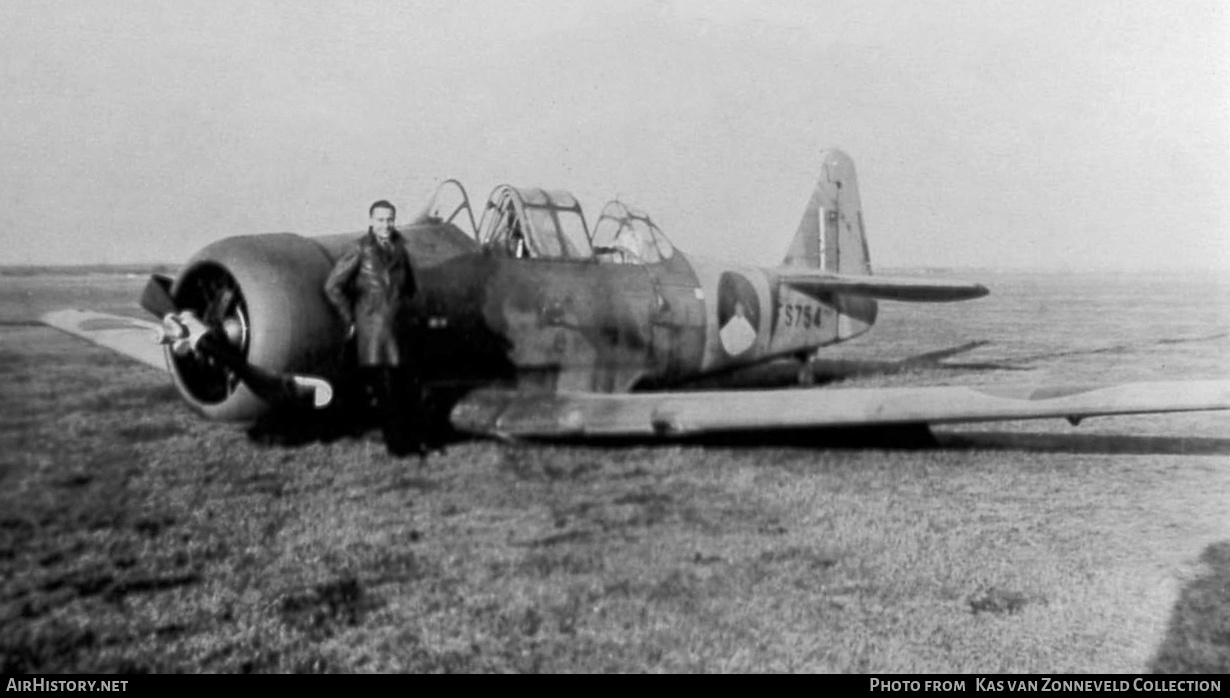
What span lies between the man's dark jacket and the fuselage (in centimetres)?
59

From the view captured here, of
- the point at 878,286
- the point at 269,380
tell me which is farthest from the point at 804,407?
the point at 878,286

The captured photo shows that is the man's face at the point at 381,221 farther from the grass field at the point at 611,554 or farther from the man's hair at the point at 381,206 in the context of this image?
the grass field at the point at 611,554

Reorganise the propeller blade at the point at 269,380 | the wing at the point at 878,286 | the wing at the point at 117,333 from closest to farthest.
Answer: the propeller blade at the point at 269,380, the wing at the point at 117,333, the wing at the point at 878,286

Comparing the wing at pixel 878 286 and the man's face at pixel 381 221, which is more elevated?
the man's face at pixel 381 221

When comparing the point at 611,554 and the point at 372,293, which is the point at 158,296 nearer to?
the point at 372,293

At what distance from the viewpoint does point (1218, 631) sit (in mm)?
3598

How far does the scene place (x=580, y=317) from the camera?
7.83 metres

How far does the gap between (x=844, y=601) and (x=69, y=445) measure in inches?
238

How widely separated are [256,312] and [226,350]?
0.38m

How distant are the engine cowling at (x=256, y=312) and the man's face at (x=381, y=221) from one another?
0.52 metres

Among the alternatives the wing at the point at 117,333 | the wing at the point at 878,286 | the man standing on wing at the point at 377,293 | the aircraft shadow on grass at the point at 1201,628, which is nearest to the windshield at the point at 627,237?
the wing at the point at 878,286

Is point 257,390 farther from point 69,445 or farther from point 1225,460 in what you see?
point 1225,460

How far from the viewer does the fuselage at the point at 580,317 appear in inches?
270
